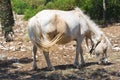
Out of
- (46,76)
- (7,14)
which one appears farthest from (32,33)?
(7,14)

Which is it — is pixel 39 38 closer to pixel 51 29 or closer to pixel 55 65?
pixel 51 29

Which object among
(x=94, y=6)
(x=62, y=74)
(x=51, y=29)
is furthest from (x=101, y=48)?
(x=94, y=6)

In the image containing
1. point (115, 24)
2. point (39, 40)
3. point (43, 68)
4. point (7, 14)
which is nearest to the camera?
point (39, 40)

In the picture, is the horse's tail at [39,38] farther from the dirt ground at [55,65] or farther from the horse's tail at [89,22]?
the horse's tail at [89,22]

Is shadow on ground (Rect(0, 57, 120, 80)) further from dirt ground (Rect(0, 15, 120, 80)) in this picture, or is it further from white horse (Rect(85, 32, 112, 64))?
white horse (Rect(85, 32, 112, 64))

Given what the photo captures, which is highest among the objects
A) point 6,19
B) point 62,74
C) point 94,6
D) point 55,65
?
point 94,6

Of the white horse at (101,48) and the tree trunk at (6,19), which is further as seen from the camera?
the tree trunk at (6,19)

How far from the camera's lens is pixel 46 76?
7.69m

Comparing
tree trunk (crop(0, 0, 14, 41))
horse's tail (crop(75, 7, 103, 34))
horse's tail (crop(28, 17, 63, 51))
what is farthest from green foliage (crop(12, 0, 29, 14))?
horse's tail (crop(28, 17, 63, 51))

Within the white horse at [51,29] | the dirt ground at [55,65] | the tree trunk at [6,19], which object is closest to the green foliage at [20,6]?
the tree trunk at [6,19]

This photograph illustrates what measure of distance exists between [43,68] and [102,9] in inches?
308

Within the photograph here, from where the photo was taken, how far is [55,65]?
8.79 metres

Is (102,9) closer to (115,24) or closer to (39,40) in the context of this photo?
(115,24)

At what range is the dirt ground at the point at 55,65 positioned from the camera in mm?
7695
